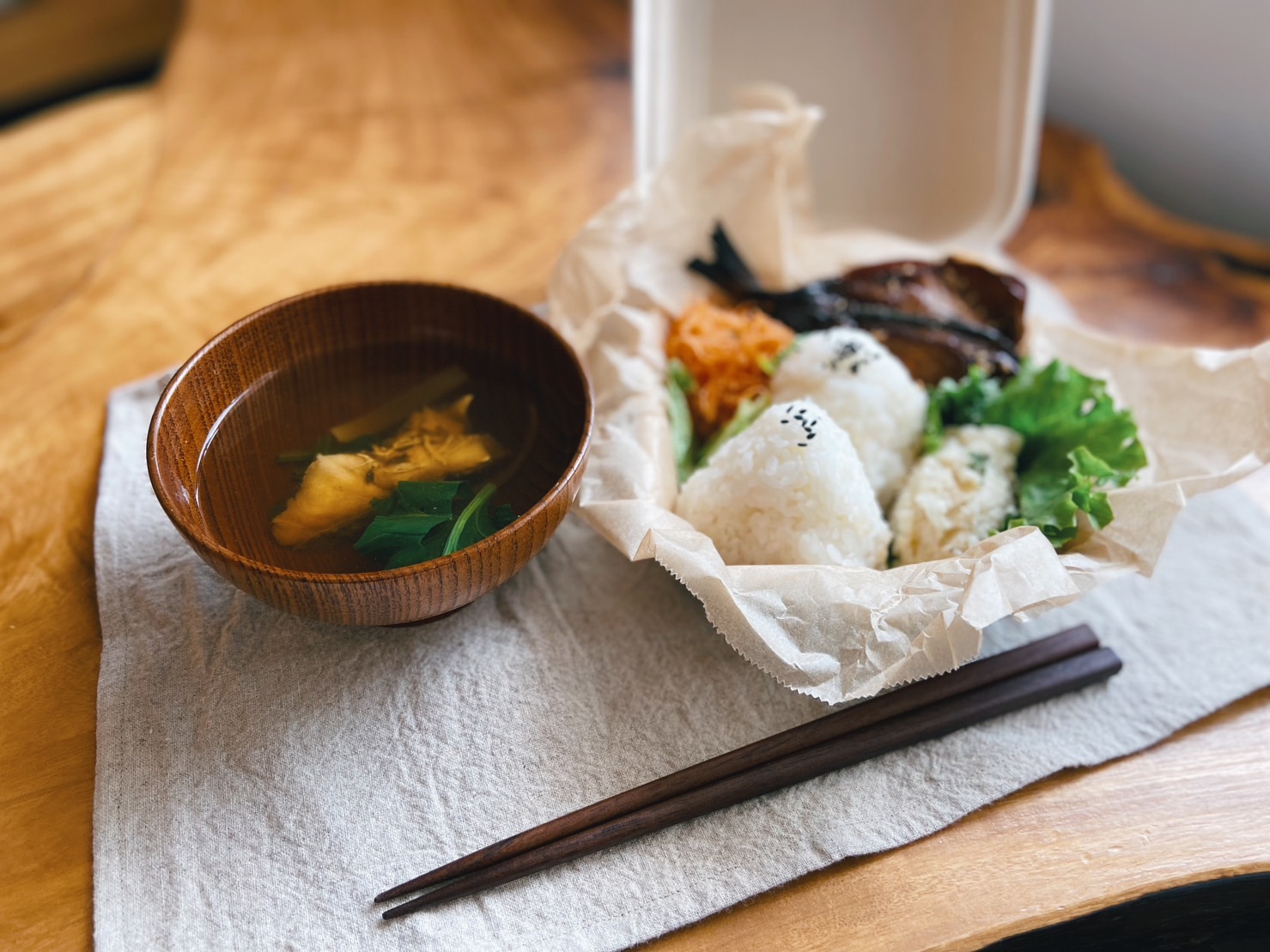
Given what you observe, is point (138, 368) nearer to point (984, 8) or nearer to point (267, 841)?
point (267, 841)

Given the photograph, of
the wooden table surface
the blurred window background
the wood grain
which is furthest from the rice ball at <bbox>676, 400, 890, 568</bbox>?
the blurred window background

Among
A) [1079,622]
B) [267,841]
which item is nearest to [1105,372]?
[1079,622]

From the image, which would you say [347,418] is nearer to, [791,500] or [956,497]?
[791,500]

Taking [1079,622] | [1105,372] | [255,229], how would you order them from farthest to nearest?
[255,229]
[1105,372]
[1079,622]

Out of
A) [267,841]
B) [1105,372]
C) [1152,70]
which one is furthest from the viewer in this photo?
[1152,70]

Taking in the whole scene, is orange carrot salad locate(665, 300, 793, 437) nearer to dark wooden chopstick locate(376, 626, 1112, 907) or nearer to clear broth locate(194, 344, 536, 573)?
clear broth locate(194, 344, 536, 573)

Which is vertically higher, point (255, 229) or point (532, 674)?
point (255, 229)

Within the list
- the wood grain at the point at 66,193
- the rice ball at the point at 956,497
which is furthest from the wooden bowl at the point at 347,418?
the wood grain at the point at 66,193

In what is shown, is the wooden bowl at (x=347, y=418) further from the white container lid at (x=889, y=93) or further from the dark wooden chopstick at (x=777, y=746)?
the white container lid at (x=889, y=93)
